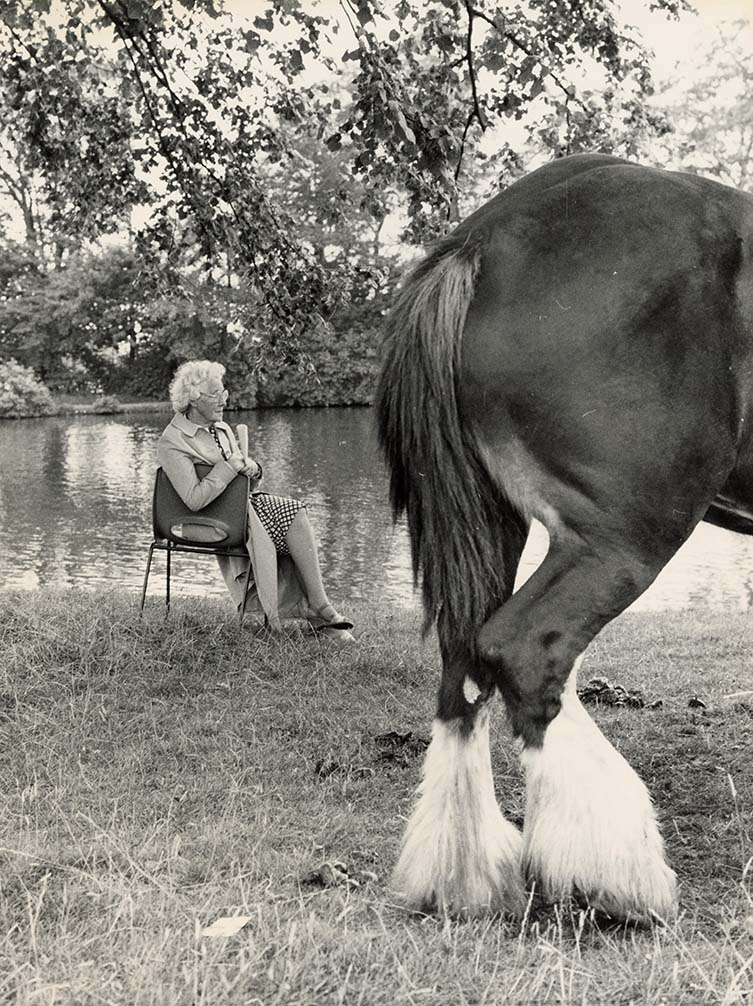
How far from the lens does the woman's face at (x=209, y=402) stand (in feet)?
21.3

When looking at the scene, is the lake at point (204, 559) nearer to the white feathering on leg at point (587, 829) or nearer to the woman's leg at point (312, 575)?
the woman's leg at point (312, 575)

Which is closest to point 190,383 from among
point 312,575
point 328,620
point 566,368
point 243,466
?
point 243,466

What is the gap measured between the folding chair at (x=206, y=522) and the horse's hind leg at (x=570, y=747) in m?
3.66

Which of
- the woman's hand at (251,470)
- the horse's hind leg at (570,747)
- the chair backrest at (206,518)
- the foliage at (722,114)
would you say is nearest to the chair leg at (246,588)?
the chair backrest at (206,518)

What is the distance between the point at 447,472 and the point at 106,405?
40.4 metres

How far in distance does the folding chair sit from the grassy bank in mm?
408

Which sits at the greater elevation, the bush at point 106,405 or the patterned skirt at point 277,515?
the patterned skirt at point 277,515

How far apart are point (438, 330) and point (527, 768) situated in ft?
3.85

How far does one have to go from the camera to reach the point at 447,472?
285cm

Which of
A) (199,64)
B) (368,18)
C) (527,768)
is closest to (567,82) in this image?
(368,18)

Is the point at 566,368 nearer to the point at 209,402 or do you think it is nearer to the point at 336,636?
the point at 336,636

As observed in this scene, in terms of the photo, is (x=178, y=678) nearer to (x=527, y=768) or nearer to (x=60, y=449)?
(x=527, y=768)

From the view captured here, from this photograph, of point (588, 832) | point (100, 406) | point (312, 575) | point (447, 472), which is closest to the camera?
point (588, 832)

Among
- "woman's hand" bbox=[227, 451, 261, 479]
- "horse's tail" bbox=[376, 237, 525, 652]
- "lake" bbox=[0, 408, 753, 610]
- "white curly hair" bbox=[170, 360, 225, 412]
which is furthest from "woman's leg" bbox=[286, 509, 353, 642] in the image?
"horse's tail" bbox=[376, 237, 525, 652]
